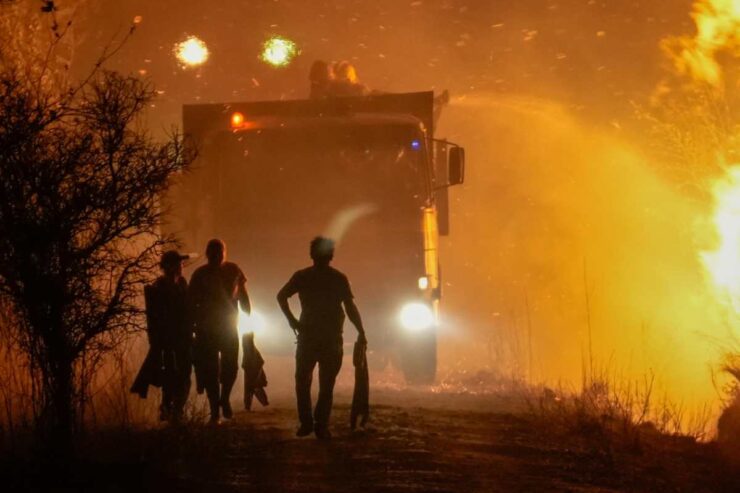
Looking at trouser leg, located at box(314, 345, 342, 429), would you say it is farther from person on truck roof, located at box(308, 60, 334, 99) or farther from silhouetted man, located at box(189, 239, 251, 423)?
person on truck roof, located at box(308, 60, 334, 99)

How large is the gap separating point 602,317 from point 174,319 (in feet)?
70.3

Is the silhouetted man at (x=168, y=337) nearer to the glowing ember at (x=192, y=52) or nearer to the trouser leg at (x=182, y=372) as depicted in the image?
the trouser leg at (x=182, y=372)

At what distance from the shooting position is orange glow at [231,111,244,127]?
12.8 m

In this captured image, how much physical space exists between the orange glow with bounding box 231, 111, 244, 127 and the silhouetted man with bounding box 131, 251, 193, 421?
3.97 metres

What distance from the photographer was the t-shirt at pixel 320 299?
27.4ft

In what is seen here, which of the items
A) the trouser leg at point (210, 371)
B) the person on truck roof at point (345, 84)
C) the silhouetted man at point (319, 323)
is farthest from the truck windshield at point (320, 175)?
the silhouetted man at point (319, 323)

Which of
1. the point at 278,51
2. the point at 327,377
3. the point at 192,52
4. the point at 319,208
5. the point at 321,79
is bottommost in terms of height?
the point at 327,377

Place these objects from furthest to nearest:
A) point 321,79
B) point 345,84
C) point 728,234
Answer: point 728,234 → point 321,79 → point 345,84

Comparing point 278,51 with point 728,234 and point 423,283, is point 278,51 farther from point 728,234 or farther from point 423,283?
point 423,283

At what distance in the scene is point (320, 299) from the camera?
8.38 meters

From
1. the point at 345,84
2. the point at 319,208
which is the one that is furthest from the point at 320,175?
the point at 345,84

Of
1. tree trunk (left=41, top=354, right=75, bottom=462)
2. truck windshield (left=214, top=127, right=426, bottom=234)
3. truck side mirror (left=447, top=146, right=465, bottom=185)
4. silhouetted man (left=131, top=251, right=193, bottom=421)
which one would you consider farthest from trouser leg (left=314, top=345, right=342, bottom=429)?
truck side mirror (left=447, top=146, right=465, bottom=185)

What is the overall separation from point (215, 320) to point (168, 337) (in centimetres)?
47

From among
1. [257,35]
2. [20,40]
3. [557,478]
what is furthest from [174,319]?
[257,35]
